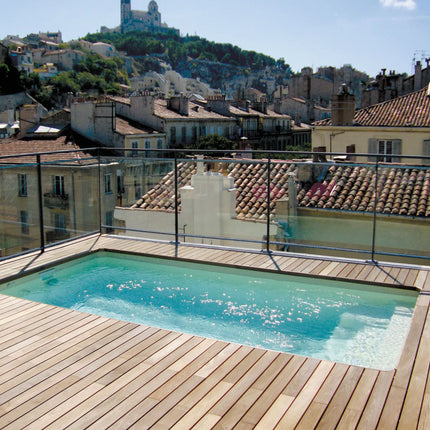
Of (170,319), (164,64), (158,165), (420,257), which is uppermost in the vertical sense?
(164,64)

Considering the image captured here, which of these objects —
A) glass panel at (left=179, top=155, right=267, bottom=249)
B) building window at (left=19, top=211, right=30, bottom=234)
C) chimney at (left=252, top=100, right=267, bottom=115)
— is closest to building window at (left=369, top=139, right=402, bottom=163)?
glass panel at (left=179, top=155, right=267, bottom=249)

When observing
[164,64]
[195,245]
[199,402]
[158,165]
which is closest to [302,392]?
[199,402]

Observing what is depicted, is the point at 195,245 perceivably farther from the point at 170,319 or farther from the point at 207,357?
the point at 207,357

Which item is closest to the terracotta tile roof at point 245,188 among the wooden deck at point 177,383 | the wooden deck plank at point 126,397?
the wooden deck at point 177,383

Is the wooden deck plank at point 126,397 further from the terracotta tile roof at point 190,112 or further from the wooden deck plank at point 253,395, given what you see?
the terracotta tile roof at point 190,112

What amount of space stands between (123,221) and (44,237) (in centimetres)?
120

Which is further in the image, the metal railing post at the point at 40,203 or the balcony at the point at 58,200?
the balcony at the point at 58,200

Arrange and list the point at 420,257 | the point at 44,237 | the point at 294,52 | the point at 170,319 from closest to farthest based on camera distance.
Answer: the point at 170,319 < the point at 420,257 < the point at 44,237 < the point at 294,52

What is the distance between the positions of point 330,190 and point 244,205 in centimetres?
114

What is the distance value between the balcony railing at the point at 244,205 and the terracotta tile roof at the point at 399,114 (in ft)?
49.6

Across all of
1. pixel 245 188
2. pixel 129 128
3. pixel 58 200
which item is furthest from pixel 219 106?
pixel 245 188

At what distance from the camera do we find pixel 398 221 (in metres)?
6.08

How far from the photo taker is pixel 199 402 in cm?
307

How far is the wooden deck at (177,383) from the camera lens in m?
2.91
